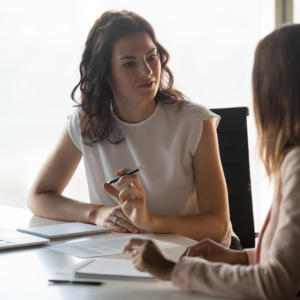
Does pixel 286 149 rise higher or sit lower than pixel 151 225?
higher

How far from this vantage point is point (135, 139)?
221 cm

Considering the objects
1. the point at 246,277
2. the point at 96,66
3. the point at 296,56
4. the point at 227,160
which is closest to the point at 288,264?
the point at 246,277

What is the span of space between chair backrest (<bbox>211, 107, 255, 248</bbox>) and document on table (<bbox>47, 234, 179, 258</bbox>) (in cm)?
66

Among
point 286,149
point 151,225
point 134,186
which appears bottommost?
point 151,225

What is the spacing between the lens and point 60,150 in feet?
7.53

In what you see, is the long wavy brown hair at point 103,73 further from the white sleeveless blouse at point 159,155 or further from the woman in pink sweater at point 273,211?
the woman in pink sweater at point 273,211

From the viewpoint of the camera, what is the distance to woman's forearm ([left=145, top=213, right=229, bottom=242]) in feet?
5.71

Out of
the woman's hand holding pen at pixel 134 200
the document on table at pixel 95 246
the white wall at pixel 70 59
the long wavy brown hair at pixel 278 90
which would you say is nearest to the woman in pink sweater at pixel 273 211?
the long wavy brown hair at pixel 278 90

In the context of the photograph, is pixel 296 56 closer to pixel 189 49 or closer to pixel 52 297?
pixel 52 297

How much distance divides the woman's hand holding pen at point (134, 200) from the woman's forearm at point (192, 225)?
0.09ft

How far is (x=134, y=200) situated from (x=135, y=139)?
1.83ft

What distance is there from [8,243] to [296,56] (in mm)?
979

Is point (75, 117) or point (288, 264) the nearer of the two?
point (288, 264)

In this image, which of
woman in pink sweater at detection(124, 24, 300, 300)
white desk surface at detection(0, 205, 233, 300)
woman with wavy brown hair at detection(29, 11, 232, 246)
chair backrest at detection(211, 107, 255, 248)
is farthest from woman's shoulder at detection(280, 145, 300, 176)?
chair backrest at detection(211, 107, 255, 248)
